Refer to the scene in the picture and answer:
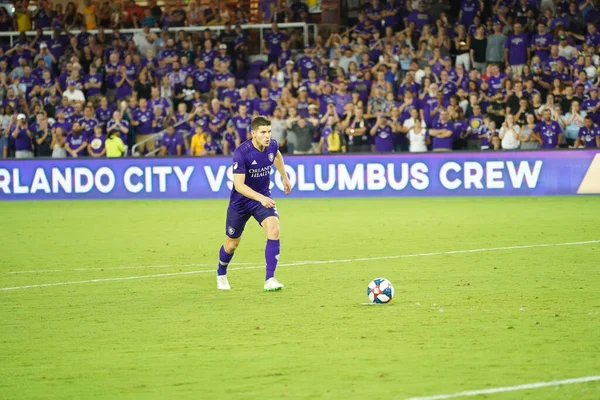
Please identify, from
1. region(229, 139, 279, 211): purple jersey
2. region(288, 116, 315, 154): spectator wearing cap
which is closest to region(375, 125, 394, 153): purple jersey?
region(288, 116, 315, 154): spectator wearing cap

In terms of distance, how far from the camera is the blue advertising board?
24.1 metres

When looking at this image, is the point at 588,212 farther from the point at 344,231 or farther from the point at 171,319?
the point at 171,319

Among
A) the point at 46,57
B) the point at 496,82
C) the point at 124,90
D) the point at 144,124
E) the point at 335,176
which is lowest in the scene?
the point at 335,176

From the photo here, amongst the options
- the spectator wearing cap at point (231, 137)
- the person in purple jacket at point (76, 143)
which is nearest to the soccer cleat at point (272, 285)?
the spectator wearing cap at point (231, 137)

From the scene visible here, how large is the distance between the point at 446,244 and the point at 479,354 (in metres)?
7.91

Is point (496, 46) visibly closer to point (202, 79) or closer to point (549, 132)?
point (549, 132)

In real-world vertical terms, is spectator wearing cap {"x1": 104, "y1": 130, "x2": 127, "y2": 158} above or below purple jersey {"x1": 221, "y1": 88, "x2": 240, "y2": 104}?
below

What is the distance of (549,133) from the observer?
24594 mm

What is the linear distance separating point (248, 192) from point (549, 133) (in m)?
15.0

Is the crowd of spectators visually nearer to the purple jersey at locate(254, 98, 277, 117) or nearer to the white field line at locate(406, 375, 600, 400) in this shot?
the purple jersey at locate(254, 98, 277, 117)

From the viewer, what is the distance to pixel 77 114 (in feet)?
95.2

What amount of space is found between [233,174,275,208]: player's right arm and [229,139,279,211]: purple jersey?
70 millimetres

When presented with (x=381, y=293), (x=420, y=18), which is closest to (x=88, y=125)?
(x=420, y=18)

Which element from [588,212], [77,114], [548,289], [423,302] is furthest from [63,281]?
[77,114]
